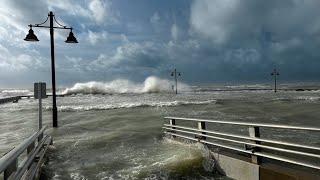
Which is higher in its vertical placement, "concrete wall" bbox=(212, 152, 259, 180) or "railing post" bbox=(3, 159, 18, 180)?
"railing post" bbox=(3, 159, 18, 180)

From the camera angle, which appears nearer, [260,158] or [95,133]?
[260,158]

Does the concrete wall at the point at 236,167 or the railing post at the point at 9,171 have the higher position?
the railing post at the point at 9,171

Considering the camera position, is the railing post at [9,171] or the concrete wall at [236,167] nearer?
the railing post at [9,171]

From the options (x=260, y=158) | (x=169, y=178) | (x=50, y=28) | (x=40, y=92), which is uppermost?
(x=50, y=28)

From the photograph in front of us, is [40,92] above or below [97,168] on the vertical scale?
above

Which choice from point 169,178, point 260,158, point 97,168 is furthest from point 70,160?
point 260,158

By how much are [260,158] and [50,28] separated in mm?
15124

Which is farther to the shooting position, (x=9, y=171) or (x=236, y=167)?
(x=236, y=167)

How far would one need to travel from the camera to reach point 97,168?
35.7ft

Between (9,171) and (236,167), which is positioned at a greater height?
(9,171)

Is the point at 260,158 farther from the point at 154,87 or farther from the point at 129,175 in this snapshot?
the point at 154,87

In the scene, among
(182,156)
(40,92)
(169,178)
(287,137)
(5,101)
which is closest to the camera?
(169,178)

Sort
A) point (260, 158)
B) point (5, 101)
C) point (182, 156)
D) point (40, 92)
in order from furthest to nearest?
point (5, 101)
point (40, 92)
point (182, 156)
point (260, 158)

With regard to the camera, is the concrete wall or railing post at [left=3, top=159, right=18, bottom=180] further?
the concrete wall
